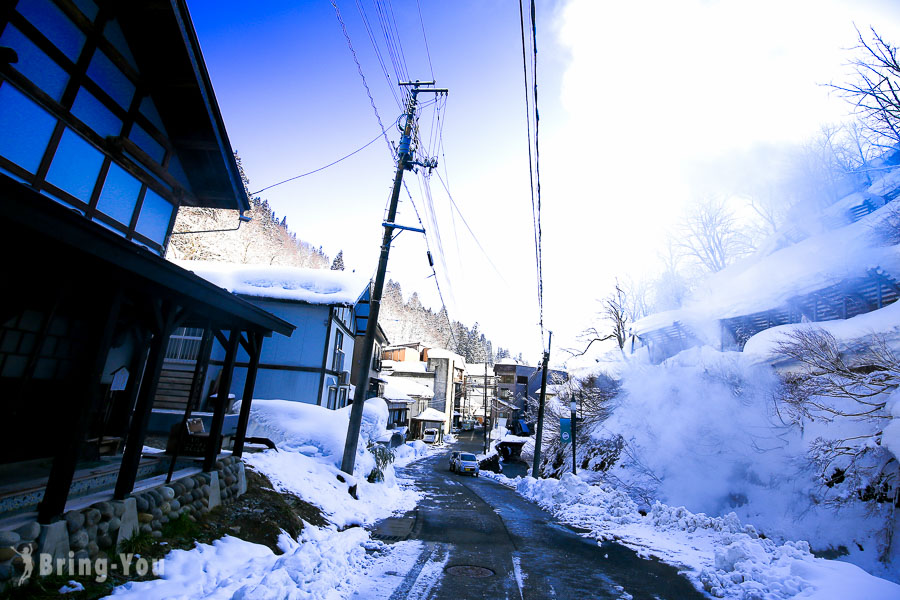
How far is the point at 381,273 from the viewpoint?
1309 cm

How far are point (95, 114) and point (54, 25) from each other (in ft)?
4.19

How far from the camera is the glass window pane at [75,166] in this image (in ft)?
20.9

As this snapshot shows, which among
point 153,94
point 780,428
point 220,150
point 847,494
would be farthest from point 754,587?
point 153,94

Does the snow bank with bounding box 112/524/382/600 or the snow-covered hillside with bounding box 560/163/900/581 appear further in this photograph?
the snow-covered hillside with bounding box 560/163/900/581

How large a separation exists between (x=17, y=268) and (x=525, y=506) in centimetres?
1571

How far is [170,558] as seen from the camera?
486 centimetres

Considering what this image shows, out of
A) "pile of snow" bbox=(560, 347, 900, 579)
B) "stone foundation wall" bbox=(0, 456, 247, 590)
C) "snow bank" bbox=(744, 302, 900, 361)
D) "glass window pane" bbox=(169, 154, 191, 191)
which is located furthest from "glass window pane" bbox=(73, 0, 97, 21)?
"snow bank" bbox=(744, 302, 900, 361)

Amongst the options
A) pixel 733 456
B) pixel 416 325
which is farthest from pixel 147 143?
pixel 416 325

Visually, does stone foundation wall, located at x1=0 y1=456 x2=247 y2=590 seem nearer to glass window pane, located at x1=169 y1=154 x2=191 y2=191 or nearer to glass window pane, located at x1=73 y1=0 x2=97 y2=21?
glass window pane, located at x1=169 y1=154 x2=191 y2=191

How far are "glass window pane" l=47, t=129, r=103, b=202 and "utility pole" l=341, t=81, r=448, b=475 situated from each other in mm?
6991

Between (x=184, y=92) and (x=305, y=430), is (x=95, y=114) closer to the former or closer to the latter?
(x=184, y=92)

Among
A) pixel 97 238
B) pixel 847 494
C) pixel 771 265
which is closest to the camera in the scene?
pixel 97 238

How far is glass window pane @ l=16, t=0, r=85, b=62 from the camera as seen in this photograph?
5863 millimetres

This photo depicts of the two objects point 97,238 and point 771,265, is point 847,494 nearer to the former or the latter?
point 97,238
